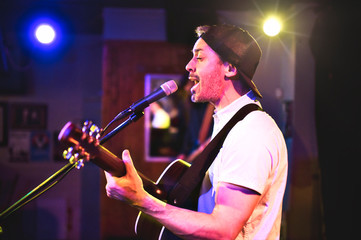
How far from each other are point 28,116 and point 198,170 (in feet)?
14.1

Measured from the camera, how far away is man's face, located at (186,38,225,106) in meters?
1.75

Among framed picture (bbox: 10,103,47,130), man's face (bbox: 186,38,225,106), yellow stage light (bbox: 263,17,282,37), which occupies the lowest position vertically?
man's face (bbox: 186,38,225,106)

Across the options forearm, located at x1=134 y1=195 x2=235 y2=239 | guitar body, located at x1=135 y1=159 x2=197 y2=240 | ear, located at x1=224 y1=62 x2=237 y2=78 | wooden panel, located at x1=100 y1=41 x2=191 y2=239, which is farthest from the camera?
wooden panel, located at x1=100 y1=41 x2=191 y2=239

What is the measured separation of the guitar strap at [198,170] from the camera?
168 cm

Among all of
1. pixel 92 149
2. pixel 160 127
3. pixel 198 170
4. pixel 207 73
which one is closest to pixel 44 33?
pixel 160 127

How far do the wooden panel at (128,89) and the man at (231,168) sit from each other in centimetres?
338

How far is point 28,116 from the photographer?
5.27 metres

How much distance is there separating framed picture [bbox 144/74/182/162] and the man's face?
3424 millimetres

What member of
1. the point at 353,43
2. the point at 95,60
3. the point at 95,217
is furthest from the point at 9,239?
the point at 353,43

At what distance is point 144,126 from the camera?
5.23 metres

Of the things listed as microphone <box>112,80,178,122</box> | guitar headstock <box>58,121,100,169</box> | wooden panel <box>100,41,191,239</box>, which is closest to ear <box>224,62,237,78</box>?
microphone <box>112,80,178,122</box>

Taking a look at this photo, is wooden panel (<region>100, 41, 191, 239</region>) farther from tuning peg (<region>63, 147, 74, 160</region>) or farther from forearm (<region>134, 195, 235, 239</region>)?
tuning peg (<region>63, 147, 74, 160</region>)

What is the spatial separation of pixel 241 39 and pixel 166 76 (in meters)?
3.57

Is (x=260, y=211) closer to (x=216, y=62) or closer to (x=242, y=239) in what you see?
(x=242, y=239)
